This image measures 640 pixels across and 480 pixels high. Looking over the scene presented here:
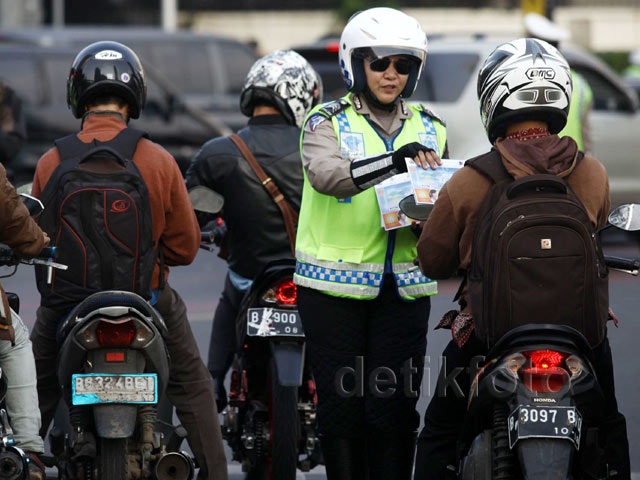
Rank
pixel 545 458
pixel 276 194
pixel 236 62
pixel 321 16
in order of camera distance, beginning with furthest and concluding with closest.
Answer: pixel 321 16, pixel 236 62, pixel 276 194, pixel 545 458

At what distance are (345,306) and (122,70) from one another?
3.73 feet

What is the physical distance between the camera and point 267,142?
18.9 feet

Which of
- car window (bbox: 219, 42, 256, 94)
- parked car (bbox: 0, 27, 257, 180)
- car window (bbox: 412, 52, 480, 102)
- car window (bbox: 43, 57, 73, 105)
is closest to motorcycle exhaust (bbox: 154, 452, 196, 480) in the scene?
car window (bbox: 412, 52, 480, 102)

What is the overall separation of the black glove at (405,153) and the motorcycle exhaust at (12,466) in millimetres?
1528

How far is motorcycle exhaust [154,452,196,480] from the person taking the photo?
4.61 meters

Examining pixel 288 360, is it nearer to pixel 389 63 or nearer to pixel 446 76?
pixel 389 63

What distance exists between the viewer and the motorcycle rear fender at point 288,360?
17.4ft

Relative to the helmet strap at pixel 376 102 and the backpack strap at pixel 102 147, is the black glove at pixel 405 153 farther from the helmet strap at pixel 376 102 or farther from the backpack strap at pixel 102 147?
the backpack strap at pixel 102 147

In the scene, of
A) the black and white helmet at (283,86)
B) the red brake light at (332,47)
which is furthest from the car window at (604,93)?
the black and white helmet at (283,86)

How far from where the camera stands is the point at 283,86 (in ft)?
19.2

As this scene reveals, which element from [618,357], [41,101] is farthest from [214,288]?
[41,101]

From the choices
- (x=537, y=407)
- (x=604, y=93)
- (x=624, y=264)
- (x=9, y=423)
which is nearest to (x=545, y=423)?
(x=537, y=407)

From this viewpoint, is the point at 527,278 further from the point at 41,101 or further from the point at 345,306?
the point at 41,101

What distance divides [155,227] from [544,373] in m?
1.61
